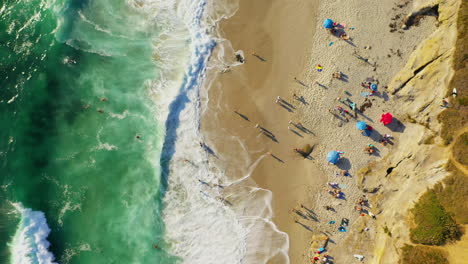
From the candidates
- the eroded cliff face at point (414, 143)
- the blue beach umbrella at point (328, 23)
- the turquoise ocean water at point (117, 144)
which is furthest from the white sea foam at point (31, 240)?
the blue beach umbrella at point (328, 23)

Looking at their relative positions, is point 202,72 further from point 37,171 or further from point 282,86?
point 37,171

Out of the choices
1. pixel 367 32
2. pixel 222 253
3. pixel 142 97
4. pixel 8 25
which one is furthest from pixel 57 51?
pixel 367 32

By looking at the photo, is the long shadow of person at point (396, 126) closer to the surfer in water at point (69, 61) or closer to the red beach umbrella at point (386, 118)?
the red beach umbrella at point (386, 118)

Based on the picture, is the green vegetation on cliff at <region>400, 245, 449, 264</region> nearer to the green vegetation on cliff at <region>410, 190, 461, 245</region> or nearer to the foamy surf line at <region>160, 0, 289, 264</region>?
the green vegetation on cliff at <region>410, 190, 461, 245</region>

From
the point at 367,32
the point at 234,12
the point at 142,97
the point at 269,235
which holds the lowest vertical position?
the point at 269,235

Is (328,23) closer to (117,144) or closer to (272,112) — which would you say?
(272,112)

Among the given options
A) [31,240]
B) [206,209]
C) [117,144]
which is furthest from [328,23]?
[31,240]
